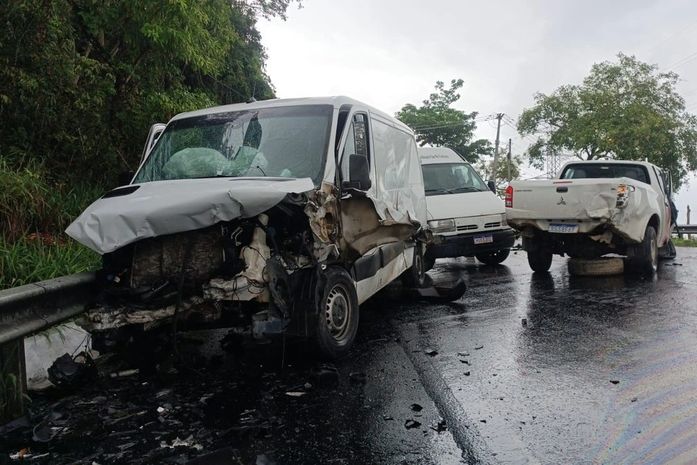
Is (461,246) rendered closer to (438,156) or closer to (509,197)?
(509,197)

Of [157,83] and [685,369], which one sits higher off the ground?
[157,83]

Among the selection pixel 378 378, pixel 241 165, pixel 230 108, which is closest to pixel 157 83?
pixel 230 108

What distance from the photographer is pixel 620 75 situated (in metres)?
32.3

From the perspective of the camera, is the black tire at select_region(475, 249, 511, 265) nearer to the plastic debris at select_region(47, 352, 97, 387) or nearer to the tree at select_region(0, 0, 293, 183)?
the tree at select_region(0, 0, 293, 183)

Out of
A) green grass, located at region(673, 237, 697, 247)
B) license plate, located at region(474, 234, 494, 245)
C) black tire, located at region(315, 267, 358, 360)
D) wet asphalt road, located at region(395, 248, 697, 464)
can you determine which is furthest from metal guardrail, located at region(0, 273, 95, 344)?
green grass, located at region(673, 237, 697, 247)

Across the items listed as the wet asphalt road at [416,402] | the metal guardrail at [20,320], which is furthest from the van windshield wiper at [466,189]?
the metal guardrail at [20,320]

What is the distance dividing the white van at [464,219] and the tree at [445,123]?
3411 cm

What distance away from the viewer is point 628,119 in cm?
3061

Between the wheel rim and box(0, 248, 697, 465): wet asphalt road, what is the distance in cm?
25

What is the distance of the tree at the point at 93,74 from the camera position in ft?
22.2

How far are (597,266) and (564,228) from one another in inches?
43.2

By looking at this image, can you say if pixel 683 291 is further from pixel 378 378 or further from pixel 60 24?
pixel 60 24

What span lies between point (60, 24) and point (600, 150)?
3095 centimetres

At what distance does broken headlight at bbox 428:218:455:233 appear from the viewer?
31.3 ft
